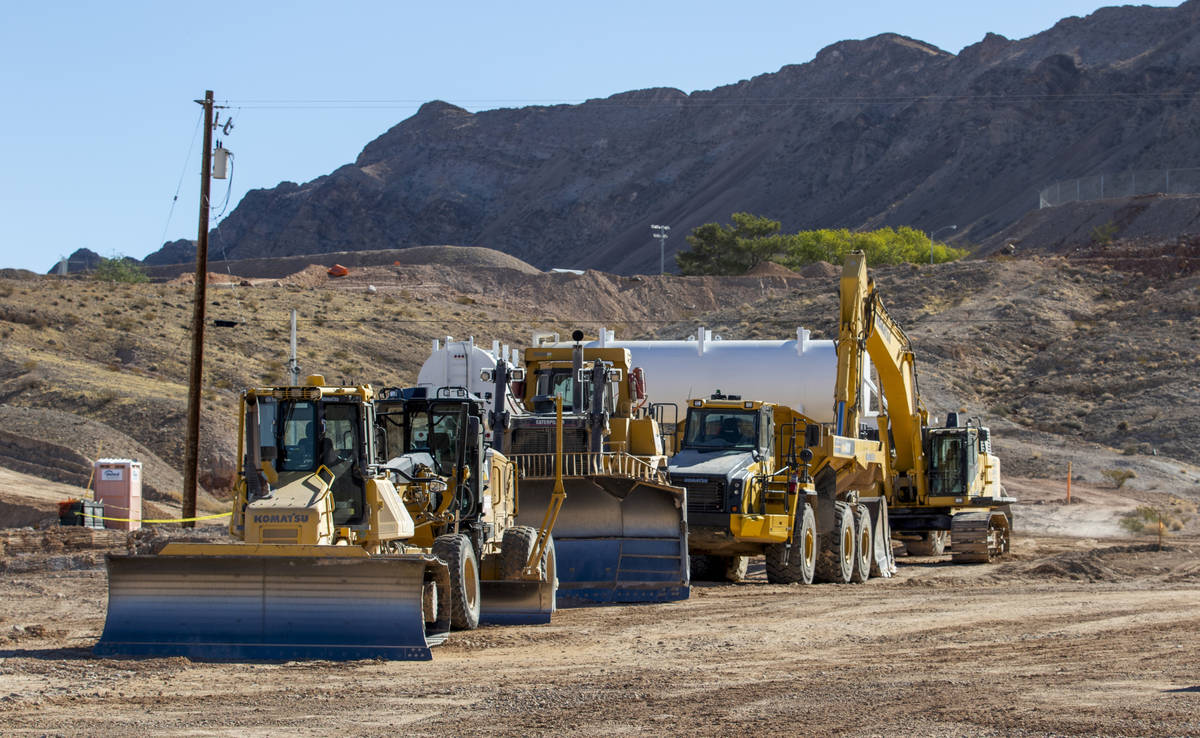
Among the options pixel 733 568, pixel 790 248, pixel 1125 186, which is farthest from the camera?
pixel 790 248

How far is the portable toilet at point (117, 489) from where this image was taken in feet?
103

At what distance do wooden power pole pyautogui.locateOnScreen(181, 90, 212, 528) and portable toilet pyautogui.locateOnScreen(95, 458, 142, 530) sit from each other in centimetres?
239

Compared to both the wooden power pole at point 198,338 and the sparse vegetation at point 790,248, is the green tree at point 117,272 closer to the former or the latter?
the sparse vegetation at point 790,248

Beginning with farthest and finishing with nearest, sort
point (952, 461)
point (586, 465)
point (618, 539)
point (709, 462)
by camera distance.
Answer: point (952, 461), point (709, 462), point (586, 465), point (618, 539)

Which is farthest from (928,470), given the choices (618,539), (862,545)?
(618,539)

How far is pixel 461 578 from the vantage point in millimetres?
14828

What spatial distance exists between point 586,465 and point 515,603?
14.0 ft

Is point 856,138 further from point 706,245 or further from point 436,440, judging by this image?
point 436,440

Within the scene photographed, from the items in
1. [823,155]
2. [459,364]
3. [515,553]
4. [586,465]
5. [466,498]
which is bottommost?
[515,553]

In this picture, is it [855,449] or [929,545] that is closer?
[855,449]

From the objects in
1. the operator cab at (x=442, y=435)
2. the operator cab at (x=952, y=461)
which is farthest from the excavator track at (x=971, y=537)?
the operator cab at (x=442, y=435)

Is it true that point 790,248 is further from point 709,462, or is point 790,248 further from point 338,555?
point 338,555

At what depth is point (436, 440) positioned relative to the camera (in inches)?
643

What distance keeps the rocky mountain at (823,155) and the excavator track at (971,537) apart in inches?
3325
